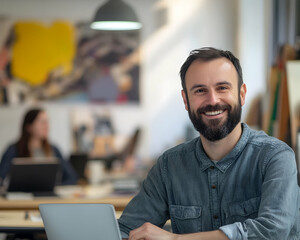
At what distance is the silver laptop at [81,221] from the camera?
6.96 ft

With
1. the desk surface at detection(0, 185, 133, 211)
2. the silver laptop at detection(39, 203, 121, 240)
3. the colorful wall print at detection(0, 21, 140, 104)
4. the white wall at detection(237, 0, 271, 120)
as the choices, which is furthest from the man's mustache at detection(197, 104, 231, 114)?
the colorful wall print at detection(0, 21, 140, 104)

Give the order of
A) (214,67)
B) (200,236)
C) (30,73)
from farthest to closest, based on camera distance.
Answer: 1. (30,73)
2. (214,67)
3. (200,236)

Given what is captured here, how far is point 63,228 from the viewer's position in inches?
87.1

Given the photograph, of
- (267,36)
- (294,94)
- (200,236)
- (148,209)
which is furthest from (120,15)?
(200,236)

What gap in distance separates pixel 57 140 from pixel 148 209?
6204 millimetres

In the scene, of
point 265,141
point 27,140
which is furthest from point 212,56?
point 27,140

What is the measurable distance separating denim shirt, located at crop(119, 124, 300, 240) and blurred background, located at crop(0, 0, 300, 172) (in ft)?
19.6

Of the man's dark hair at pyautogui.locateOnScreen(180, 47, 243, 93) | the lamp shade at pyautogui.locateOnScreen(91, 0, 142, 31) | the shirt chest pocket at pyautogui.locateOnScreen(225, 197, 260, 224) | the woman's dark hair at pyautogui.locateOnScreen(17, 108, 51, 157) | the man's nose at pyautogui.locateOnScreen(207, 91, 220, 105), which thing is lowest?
the woman's dark hair at pyautogui.locateOnScreen(17, 108, 51, 157)

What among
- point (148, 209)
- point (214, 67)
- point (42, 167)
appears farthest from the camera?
point (42, 167)

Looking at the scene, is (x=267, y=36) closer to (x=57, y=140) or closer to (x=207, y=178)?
(x=57, y=140)

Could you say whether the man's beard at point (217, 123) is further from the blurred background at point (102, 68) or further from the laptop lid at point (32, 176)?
the blurred background at point (102, 68)

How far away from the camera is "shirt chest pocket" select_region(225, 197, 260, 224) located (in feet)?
7.59

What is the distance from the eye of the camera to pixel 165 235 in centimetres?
219

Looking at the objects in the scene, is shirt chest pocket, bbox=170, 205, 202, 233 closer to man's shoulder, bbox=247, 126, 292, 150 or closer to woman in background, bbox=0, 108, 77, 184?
man's shoulder, bbox=247, 126, 292, 150
